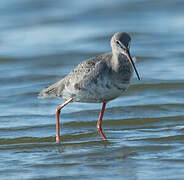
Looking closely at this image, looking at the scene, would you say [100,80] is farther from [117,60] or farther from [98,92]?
[117,60]

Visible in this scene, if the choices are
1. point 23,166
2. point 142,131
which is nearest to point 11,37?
point 142,131

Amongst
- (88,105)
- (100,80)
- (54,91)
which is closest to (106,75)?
(100,80)

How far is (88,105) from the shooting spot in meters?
13.1

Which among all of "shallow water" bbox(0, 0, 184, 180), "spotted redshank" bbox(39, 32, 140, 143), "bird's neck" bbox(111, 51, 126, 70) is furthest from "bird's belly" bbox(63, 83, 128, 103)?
"shallow water" bbox(0, 0, 184, 180)

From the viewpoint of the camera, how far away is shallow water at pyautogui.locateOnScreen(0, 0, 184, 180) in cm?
921

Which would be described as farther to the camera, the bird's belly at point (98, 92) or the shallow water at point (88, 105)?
the bird's belly at point (98, 92)

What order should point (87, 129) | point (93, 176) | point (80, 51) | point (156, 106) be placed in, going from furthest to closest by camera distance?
point (80, 51), point (156, 106), point (87, 129), point (93, 176)

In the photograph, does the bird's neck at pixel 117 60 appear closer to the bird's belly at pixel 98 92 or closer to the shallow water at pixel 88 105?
the bird's belly at pixel 98 92

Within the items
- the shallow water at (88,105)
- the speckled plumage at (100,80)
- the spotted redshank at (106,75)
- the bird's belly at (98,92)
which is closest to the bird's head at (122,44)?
the spotted redshank at (106,75)

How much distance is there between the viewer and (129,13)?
20.8m

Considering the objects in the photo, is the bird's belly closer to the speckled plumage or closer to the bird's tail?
the speckled plumage

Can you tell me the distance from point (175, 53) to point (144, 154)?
767cm

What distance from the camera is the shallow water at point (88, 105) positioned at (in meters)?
9.21

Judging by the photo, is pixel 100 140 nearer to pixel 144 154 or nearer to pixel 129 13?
pixel 144 154
